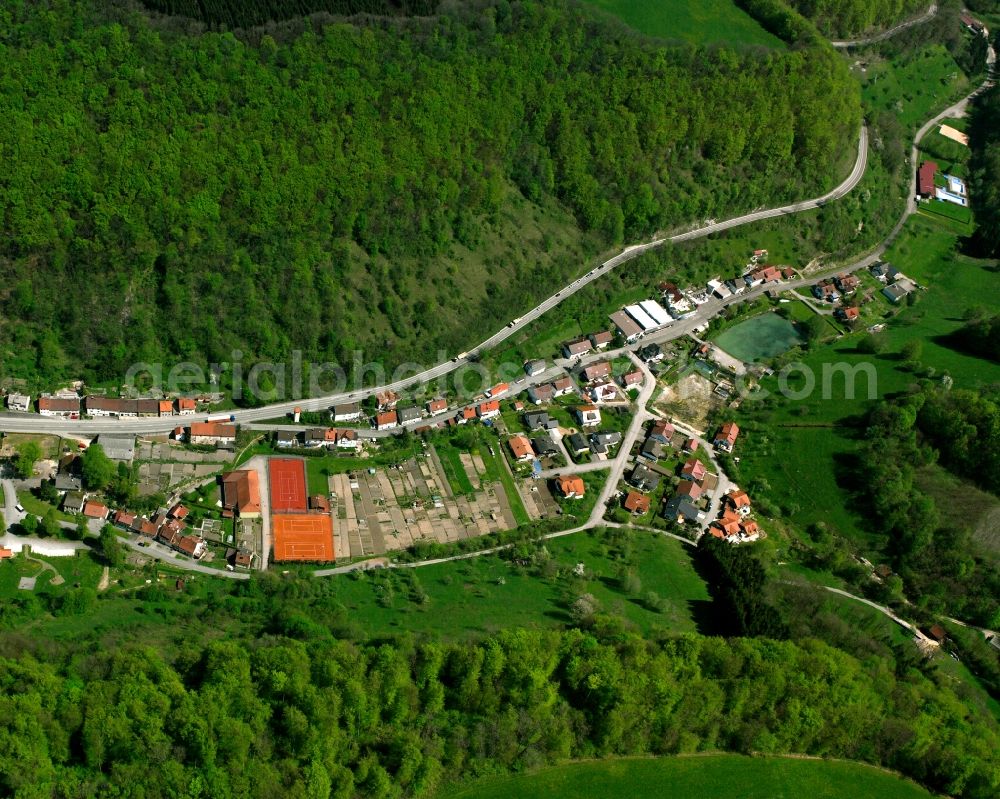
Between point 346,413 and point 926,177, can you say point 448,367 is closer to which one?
point 346,413

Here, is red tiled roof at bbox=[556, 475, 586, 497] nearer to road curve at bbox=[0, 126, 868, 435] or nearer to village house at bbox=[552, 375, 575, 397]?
village house at bbox=[552, 375, 575, 397]

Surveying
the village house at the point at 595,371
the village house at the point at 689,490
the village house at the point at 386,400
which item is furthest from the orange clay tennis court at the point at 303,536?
the village house at the point at 689,490

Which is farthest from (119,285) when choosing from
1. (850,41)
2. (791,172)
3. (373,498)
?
(850,41)

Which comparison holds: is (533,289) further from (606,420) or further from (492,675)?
(492,675)

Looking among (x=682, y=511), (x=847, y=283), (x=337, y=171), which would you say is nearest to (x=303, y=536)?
(x=682, y=511)

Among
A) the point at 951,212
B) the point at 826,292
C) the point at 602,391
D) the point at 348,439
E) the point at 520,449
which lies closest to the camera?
the point at 348,439

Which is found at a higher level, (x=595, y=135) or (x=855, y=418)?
(x=595, y=135)

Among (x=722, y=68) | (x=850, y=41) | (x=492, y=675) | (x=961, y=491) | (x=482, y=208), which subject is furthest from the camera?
(x=850, y=41)
